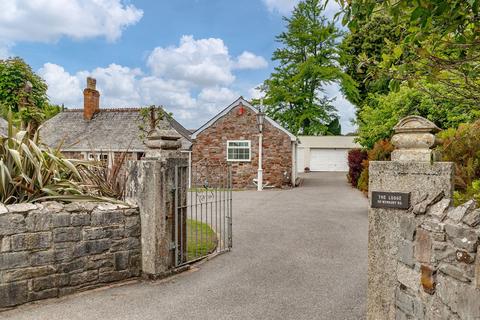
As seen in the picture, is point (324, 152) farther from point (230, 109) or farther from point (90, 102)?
point (90, 102)

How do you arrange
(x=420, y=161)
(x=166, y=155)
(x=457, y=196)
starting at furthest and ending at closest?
(x=166, y=155)
(x=457, y=196)
(x=420, y=161)

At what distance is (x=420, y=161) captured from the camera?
133 inches

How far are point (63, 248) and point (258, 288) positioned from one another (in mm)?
2792

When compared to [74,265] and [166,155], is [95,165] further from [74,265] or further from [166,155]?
[74,265]

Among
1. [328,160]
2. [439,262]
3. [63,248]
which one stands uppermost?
[328,160]

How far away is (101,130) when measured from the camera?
22625mm

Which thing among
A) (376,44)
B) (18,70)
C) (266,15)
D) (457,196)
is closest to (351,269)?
(457,196)

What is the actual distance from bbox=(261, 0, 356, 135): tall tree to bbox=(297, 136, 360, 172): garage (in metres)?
2.42

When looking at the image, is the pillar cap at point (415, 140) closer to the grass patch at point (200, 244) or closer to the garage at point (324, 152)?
the grass patch at point (200, 244)

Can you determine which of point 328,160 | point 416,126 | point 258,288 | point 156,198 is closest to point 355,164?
point 328,160

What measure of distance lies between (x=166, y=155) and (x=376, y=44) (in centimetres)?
2611

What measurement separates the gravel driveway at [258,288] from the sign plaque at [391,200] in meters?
1.64

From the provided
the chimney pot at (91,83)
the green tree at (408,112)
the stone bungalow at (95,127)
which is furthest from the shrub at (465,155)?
the chimney pot at (91,83)

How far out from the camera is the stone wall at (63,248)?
14.6 ft
